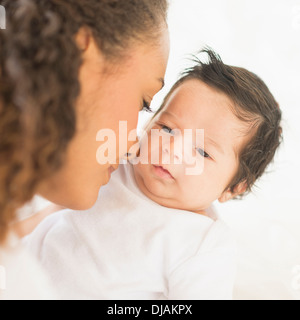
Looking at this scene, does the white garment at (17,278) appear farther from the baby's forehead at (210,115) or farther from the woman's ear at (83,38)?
the baby's forehead at (210,115)

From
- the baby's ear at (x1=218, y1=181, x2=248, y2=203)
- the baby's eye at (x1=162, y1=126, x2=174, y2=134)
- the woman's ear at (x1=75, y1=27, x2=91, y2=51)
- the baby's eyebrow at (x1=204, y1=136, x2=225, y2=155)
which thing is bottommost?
the baby's ear at (x1=218, y1=181, x2=248, y2=203)

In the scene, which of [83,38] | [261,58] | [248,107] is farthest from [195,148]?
[261,58]

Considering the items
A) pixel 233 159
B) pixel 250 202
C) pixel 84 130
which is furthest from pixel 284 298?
pixel 84 130

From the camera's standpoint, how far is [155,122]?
1167mm

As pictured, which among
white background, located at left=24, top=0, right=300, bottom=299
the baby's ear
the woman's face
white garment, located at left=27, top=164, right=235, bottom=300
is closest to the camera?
the woman's face

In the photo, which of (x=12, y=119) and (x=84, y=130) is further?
(x=84, y=130)

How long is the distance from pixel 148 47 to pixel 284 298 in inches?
39.4

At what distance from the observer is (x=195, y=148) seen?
112 cm

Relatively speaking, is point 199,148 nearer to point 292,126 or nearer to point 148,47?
point 148,47

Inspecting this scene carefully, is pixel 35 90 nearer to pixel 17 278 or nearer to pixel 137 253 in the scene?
pixel 17 278

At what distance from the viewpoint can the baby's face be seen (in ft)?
3.63

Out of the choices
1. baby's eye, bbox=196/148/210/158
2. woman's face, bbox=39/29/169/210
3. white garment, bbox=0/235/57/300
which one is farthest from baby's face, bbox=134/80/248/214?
white garment, bbox=0/235/57/300

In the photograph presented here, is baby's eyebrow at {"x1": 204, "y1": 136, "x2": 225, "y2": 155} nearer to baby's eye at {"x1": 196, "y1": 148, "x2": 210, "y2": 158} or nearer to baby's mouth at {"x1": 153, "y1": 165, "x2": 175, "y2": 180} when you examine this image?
baby's eye at {"x1": 196, "y1": 148, "x2": 210, "y2": 158}

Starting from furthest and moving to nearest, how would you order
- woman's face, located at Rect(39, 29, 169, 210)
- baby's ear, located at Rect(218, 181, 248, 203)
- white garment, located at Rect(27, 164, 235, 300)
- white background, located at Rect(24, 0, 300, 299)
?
white background, located at Rect(24, 0, 300, 299) < baby's ear, located at Rect(218, 181, 248, 203) < white garment, located at Rect(27, 164, 235, 300) < woman's face, located at Rect(39, 29, 169, 210)
